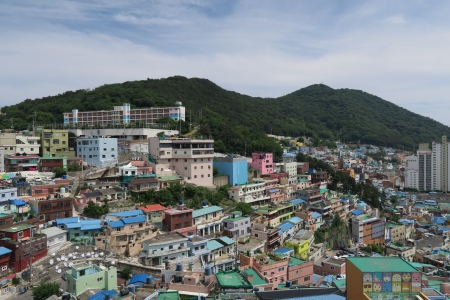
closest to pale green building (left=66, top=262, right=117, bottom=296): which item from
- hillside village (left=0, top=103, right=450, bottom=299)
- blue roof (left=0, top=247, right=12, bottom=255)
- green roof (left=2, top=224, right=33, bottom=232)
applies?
hillside village (left=0, top=103, right=450, bottom=299)

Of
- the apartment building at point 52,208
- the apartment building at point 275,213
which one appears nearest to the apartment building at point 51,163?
the apartment building at point 52,208

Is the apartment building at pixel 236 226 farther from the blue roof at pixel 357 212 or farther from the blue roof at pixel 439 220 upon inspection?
the blue roof at pixel 439 220

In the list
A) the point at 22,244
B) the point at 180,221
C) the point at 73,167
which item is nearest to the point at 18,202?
the point at 22,244

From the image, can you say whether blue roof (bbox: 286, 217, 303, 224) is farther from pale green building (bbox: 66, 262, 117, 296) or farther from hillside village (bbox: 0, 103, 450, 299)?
pale green building (bbox: 66, 262, 117, 296)

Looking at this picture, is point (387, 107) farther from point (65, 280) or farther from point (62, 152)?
point (65, 280)

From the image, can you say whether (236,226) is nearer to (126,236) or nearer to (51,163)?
(126,236)

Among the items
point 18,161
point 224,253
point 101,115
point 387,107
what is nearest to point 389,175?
point 101,115

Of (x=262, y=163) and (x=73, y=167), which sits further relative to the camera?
(x=262, y=163)

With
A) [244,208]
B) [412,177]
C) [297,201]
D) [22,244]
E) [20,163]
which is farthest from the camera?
[412,177]
